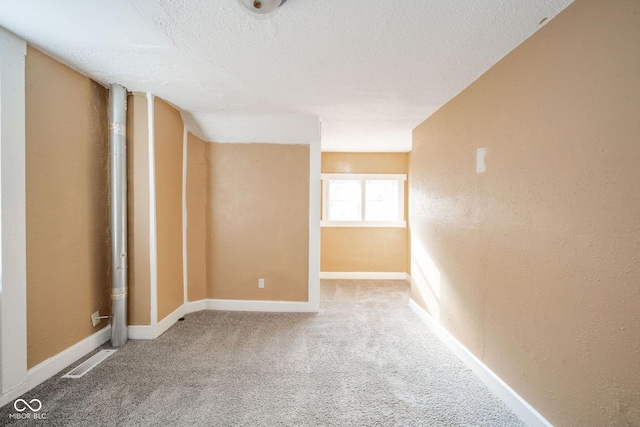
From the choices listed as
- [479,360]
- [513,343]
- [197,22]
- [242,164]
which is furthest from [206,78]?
[479,360]

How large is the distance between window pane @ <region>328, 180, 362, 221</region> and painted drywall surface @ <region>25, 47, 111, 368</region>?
11.6 ft

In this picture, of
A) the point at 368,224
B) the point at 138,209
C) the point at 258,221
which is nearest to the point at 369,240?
the point at 368,224

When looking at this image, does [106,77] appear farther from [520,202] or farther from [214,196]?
[520,202]

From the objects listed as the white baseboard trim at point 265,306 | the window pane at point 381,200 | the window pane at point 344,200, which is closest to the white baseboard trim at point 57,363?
the white baseboard trim at point 265,306

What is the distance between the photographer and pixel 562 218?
1.45 meters

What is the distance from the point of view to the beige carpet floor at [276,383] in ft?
5.55

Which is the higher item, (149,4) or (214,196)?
(149,4)

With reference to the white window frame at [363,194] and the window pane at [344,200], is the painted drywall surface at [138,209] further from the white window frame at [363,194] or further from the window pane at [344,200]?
the window pane at [344,200]

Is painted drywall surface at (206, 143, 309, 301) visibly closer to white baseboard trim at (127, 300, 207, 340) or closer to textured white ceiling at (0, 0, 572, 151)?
white baseboard trim at (127, 300, 207, 340)

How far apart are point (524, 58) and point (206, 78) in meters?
2.21

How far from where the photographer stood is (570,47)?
1404 millimetres

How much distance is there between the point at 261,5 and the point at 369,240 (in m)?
4.35

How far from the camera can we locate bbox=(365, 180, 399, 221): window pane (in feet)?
17.5

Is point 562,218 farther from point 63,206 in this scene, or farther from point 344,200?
point 344,200
